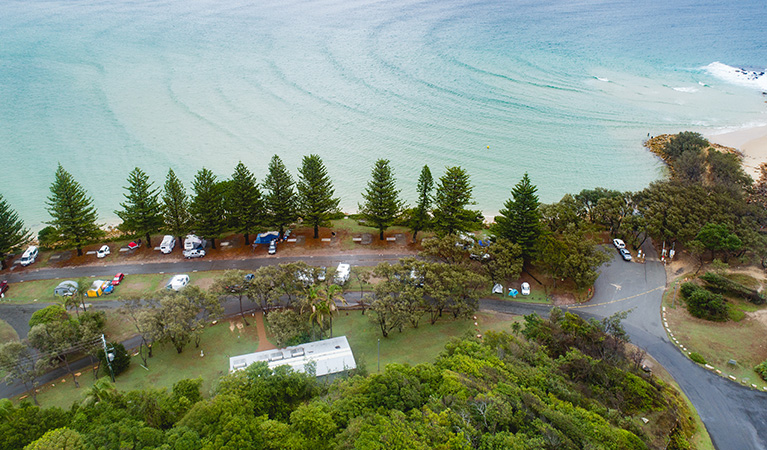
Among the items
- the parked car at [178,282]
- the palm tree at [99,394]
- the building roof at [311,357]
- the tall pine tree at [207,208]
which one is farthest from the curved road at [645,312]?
the palm tree at [99,394]

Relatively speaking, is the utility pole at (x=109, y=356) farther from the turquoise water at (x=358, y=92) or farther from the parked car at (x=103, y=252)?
the turquoise water at (x=358, y=92)

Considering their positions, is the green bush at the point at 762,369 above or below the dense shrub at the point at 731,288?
below

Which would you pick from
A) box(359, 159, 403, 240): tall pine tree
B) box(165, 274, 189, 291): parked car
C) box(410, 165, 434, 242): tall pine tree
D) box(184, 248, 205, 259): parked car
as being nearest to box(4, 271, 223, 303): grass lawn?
box(165, 274, 189, 291): parked car

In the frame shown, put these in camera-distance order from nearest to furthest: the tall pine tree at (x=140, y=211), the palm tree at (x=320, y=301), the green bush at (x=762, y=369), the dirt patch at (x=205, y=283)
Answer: the green bush at (x=762, y=369)
the palm tree at (x=320, y=301)
the dirt patch at (x=205, y=283)
the tall pine tree at (x=140, y=211)

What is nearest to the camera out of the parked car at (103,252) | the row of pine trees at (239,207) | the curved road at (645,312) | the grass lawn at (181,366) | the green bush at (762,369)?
the curved road at (645,312)

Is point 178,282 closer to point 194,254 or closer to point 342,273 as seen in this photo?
point 194,254

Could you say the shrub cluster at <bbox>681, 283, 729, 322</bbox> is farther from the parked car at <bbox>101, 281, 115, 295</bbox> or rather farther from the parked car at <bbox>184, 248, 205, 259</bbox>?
the parked car at <bbox>101, 281, 115, 295</bbox>

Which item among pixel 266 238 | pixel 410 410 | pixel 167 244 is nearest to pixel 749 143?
pixel 266 238
